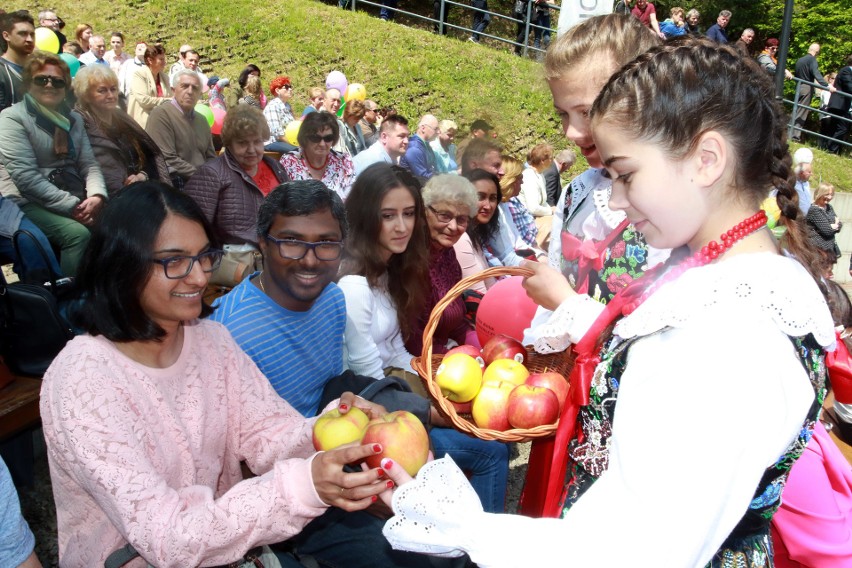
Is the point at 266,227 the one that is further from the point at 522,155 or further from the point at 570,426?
the point at 522,155

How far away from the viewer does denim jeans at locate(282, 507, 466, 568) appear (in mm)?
2213

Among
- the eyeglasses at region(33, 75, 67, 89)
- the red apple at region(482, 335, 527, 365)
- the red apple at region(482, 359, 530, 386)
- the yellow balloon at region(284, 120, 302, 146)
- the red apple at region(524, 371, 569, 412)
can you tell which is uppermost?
the eyeglasses at region(33, 75, 67, 89)

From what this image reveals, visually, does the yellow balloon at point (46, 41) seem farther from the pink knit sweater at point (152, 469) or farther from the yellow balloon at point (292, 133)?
the pink knit sweater at point (152, 469)

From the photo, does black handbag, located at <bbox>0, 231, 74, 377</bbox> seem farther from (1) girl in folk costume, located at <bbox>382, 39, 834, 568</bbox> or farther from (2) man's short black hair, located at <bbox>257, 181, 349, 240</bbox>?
(1) girl in folk costume, located at <bbox>382, 39, 834, 568</bbox>

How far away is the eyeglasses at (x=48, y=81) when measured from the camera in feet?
15.1

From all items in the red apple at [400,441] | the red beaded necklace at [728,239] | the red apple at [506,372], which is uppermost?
the red beaded necklace at [728,239]

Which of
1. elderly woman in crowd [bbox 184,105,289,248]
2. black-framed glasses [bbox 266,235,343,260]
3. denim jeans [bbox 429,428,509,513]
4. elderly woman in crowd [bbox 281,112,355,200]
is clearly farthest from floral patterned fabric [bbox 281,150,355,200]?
denim jeans [bbox 429,428,509,513]

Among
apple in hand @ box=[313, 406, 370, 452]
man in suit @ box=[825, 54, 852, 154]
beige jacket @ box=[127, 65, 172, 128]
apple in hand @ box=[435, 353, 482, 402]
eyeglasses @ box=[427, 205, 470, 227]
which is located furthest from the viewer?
man in suit @ box=[825, 54, 852, 154]

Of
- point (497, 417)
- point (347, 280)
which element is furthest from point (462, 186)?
point (497, 417)

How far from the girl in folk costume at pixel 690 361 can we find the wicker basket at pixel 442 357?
617 mm

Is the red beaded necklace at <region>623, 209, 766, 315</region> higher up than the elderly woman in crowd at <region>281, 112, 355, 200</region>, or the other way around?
the red beaded necklace at <region>623, 209, 766, 315</region>

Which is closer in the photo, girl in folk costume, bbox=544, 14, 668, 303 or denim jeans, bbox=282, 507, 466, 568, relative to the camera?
girl in folk costume, bbox=544, 14, 668, 303

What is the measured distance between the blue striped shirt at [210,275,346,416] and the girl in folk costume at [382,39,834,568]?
3.88 feet

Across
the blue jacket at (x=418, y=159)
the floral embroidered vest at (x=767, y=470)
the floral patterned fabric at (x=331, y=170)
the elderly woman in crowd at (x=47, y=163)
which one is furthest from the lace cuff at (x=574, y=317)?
the blue jacket at (x=418, y=159)
